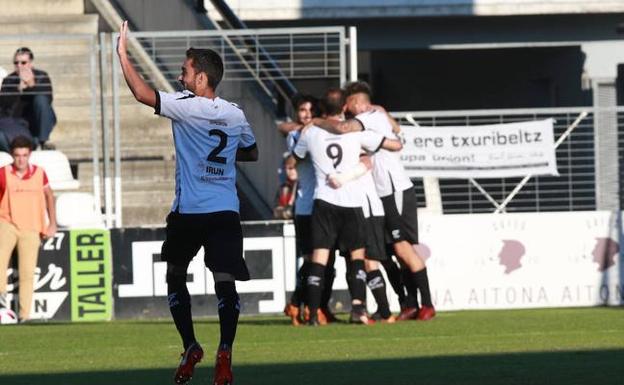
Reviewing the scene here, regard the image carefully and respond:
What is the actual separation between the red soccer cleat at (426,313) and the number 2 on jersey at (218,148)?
637cm

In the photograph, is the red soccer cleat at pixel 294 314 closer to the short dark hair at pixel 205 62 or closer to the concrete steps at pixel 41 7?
the short dark hair at pixel 205 62

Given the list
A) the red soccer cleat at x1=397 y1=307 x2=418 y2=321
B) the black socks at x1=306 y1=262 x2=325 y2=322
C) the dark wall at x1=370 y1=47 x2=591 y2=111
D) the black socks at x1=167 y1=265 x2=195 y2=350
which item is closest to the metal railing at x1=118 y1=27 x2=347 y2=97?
the red soccer cleat at x1=397 y1=307 x2=418 y2=321

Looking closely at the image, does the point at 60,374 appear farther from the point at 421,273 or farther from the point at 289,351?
the point at 421,273

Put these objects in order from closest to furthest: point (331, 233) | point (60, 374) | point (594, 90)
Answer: point (60, 374) → point (331, 233) → point (594, 90)

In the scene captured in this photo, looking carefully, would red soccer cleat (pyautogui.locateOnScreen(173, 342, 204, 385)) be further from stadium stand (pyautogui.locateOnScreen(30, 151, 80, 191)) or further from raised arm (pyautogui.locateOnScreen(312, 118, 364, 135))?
stadium stand (pyautogui.locateOnScreen(30, 151, 80, 191))

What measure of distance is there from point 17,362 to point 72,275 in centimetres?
595

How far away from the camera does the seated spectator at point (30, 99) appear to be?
61.7 feet

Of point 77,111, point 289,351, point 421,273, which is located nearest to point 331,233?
point 421,273

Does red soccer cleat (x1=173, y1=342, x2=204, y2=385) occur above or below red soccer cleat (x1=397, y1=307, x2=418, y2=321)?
above

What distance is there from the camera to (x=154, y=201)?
20.5 m

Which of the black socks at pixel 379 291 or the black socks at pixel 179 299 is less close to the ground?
the black socks at pixel 179 299

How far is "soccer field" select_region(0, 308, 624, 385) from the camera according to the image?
33.7ft

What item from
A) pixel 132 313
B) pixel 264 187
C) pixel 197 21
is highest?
pixel 197 21

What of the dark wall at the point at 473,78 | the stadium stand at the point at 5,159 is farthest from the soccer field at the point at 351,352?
the dark wall at the point at 473,78
